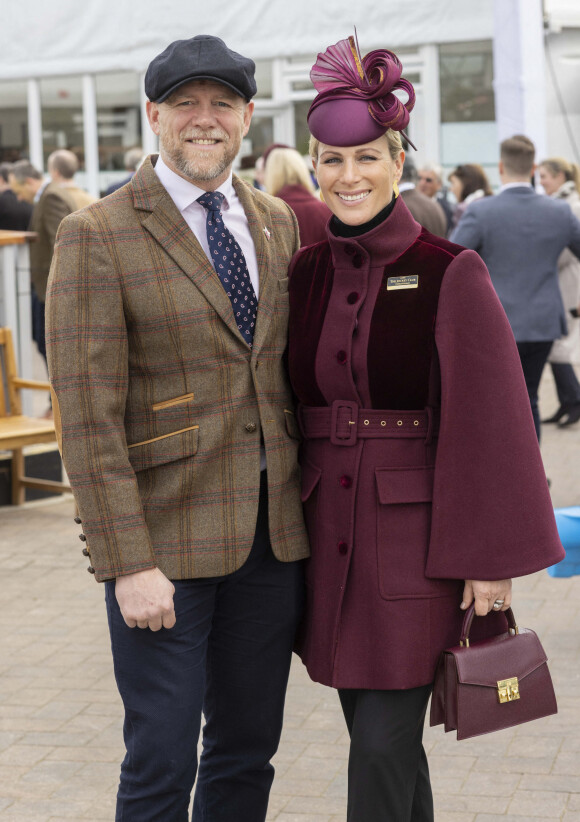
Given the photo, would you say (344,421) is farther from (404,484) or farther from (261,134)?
(261,134)

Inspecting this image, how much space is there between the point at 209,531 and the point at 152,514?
13cm

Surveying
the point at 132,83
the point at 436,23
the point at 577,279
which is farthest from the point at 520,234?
the point at 132,83

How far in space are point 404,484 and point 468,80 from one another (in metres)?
15.8

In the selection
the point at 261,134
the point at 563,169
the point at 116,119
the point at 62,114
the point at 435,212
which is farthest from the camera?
the point at 62,114

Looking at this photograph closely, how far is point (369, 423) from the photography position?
2.87 meters

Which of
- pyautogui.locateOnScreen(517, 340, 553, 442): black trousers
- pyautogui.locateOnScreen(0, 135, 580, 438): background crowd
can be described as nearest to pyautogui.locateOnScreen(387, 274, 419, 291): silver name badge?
pyautogui.locateOnScreen(0, 135, 580, 438): background crowd

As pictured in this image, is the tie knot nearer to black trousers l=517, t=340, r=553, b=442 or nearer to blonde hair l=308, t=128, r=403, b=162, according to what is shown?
blonde hair l=308, t=128, r=403, b=162

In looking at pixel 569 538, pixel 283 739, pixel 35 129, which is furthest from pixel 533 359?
pixel 35 129

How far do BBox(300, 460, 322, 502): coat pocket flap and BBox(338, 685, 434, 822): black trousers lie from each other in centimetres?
47

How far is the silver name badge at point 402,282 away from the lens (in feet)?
9.39

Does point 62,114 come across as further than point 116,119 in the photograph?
Yes

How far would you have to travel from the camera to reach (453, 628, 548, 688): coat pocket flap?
2787 millimetres

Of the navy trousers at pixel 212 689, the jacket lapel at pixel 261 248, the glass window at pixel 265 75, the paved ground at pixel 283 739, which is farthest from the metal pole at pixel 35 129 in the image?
the navy trousers at pixel 212 689

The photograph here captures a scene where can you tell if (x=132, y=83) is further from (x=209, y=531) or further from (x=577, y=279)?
(x=209, y=531)
